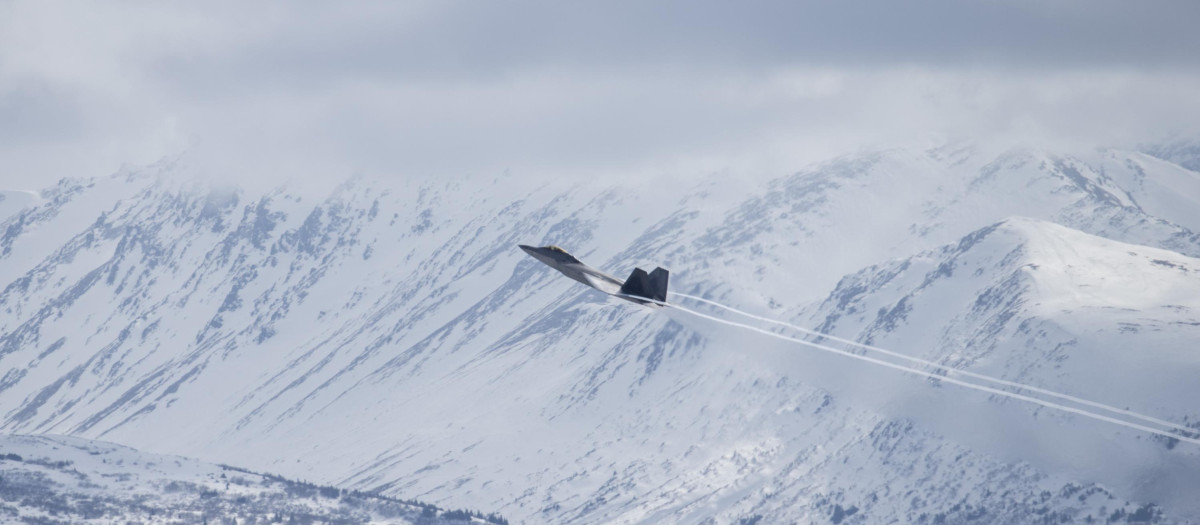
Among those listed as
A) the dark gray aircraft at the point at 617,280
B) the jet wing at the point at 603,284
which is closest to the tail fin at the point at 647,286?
the dark gray aircraft at the point at 617,280

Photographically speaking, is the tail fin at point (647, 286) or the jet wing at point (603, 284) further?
the jet wing at point (603, 284)

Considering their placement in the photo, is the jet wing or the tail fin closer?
the tail fin

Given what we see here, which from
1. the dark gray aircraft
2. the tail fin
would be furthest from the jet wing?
the tail fin

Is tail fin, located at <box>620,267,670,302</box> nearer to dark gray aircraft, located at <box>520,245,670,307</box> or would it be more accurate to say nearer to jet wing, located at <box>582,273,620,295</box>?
dark gray aircraft, located at <box>520,245,670,307</box>

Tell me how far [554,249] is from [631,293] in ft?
44.3

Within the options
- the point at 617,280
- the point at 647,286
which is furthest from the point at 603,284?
the point at 647,286

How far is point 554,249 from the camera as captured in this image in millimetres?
196125

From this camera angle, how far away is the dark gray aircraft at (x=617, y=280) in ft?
609

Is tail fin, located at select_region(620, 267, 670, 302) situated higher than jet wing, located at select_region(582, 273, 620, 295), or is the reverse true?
jet wing, located at select_region(582, 273, 620, 295)

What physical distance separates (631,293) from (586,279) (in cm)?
675

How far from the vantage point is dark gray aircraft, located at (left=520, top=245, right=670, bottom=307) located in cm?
18562

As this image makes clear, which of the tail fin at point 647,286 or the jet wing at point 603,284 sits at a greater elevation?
the jet wing at point 603,284

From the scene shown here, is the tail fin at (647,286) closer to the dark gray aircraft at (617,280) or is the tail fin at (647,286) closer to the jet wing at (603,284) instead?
the dark gray aircraft at (617,280)

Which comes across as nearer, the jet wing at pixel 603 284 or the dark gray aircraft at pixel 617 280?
the dark gray aircraft at pixel 617 280
